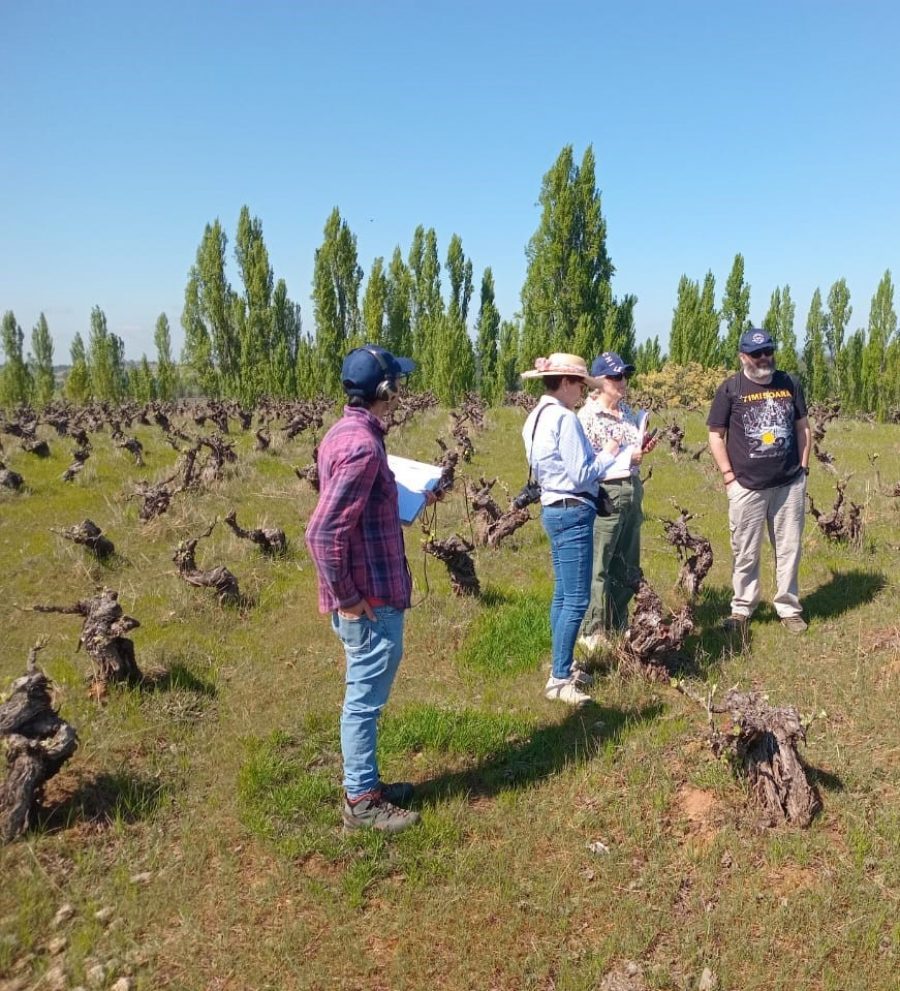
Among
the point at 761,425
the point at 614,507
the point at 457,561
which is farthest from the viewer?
the point at 457,561

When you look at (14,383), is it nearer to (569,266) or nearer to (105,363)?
(105,363)

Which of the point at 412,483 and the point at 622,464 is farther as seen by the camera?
the point at 622,464

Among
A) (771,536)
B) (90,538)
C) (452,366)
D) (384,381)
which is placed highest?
(452,366)

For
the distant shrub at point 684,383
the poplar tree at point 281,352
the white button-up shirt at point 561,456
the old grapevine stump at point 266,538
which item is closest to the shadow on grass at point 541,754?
the white button-up shirt at point 561,456

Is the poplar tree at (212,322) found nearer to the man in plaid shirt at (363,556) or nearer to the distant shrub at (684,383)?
the distant shrub at (684,383)

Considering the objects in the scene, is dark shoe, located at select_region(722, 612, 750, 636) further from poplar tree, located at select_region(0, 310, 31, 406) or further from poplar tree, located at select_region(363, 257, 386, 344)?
poplar tree, located at select_region(0, 310, 31, 406)

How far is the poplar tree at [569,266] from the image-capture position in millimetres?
30734

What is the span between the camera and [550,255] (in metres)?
30.9

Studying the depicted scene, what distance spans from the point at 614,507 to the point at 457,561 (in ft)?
6.11

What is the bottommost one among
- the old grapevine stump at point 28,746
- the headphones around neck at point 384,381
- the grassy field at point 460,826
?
the grassy field at point 460,826

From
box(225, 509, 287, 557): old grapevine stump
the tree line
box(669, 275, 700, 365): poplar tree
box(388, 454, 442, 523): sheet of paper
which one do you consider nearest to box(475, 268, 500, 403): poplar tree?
the tree line

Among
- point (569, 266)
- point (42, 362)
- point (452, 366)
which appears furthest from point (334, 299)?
point (42, 362)

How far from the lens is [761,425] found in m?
4.93

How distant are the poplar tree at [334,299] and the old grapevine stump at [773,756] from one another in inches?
1379
